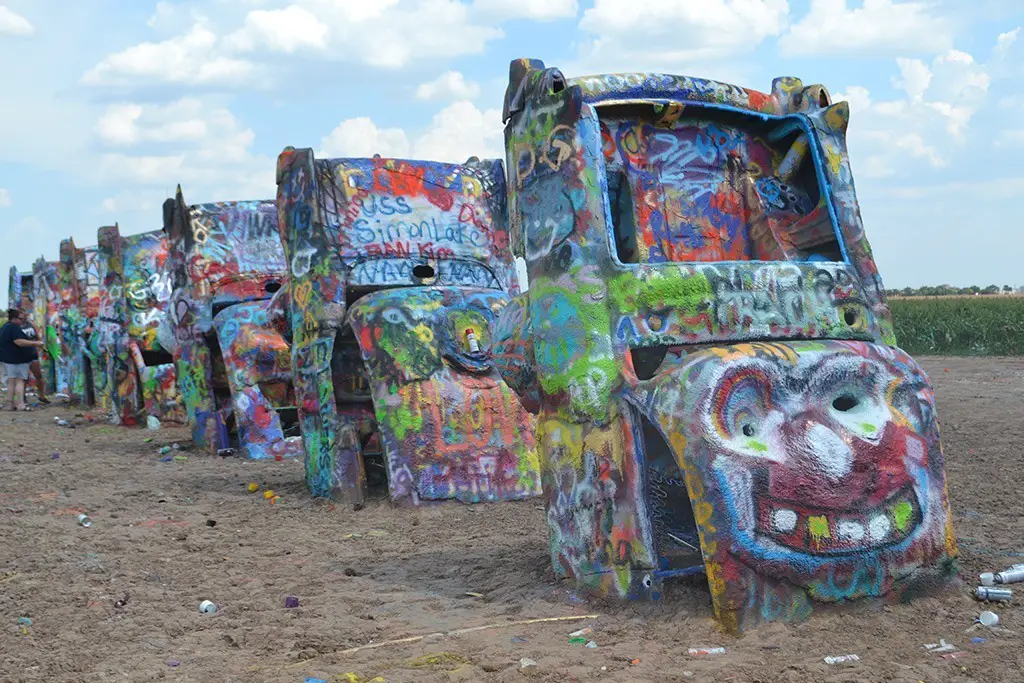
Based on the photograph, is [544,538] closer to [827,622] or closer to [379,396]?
[379,396]

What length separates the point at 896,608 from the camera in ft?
15.2

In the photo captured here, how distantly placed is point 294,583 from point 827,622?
2.91 meters

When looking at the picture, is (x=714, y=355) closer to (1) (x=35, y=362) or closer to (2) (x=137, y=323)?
(2) (x=137, y=323)

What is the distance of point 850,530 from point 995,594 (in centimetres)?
74

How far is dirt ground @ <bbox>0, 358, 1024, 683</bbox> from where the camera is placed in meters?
4.29

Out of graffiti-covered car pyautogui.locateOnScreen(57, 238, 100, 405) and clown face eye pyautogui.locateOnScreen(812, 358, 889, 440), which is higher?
graffiti-covered car pyautogui.locateOnScreen(57, 238, 100, 405)

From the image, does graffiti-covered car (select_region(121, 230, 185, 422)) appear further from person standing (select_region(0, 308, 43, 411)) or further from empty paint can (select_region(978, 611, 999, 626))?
empty paint can (select_region(978, 611, 999, 626))

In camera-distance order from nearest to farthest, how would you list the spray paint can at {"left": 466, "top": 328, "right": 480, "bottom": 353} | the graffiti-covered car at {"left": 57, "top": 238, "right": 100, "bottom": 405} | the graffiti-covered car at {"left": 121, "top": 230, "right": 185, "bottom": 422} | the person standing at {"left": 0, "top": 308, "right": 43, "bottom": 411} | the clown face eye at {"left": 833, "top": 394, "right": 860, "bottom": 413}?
the clown face eye at {"left": 833, "top": 394, "right": 860, "bottom": 413}, the spray paint can at {"left": 466, "top": 328, "right": 480, "bottom": 353}, the graffiti-covered car at {"left": 121, "top": 230, "right": 185, "bottom": 422}, the person standing at {"left": 0, "top": 308, "right": 43, "bottom": 411}, the graffiti-covered car at {"left": 57, "top": 238, "right": 100, "bottom": 405}

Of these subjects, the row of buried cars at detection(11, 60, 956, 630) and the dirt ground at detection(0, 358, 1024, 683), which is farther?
the row of buried cars at detection(11, 60, 956, 630)

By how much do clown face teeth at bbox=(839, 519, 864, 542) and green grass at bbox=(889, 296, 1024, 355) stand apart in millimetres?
19118

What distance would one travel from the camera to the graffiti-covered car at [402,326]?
26.7 feet

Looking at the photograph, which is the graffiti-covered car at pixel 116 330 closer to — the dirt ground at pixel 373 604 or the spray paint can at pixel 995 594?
the dirt ground at pixel 373 604

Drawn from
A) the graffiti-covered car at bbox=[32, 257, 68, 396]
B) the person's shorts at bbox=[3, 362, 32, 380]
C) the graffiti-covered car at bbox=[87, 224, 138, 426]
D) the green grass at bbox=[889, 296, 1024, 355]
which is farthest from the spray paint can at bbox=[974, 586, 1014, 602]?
the graffiti-covered car at bbox=[32, 257, 68, 396]

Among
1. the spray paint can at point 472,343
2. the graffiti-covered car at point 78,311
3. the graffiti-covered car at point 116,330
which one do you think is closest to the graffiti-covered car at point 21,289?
the graffiti-covered car at point 78,311
